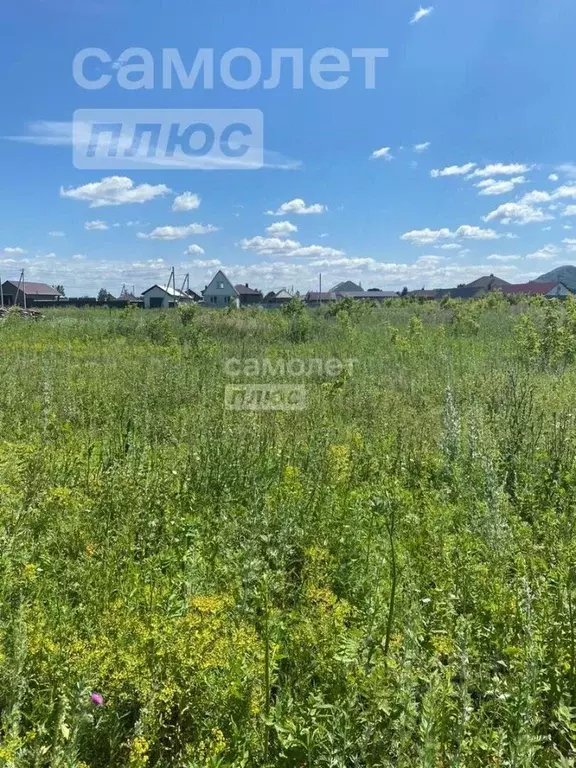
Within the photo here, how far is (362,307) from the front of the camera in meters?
22.8

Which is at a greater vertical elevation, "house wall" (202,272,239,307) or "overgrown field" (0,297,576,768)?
"house wall" (202,272,239,307)

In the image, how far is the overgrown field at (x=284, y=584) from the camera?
157cm

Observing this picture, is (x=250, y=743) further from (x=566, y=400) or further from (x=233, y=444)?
(x=566, y=400)

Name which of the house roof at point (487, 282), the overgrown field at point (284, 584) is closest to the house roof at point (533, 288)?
the house roof at point (487, 282)

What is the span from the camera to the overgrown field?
5.16ft

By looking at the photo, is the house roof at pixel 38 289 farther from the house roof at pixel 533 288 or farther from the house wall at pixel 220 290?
the house roof at pixel 533 288

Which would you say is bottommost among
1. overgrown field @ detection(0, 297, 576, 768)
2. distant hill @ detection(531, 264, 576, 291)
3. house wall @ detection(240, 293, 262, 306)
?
overgrown field @ detection(0, 297, 576, 768)

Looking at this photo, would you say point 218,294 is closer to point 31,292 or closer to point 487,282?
point 31,292

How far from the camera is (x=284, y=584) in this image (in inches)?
96.6

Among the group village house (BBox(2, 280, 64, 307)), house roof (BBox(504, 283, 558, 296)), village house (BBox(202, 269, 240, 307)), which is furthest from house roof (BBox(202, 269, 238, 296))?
house roof (BBox(504, 283, 558, 296))

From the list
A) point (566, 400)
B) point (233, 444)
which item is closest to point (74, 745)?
point (233, 444)

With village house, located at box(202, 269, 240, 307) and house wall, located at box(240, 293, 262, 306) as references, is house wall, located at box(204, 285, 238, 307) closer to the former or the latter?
village house, located at box(202, 269, 240, 307)

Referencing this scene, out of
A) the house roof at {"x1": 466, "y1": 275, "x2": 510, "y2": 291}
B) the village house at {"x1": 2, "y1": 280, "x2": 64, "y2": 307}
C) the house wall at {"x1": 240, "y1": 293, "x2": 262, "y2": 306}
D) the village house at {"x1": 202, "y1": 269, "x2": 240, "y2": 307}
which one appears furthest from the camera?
the house roof at {"x1": 466, "y1": 275, "x2": 510, "y2": 291}

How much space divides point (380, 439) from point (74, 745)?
407cm
